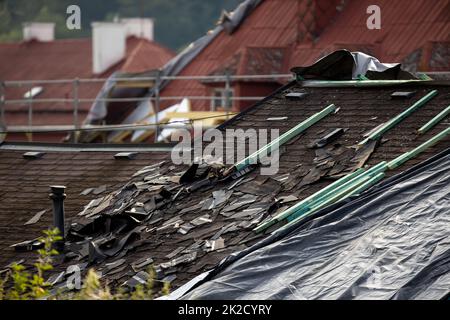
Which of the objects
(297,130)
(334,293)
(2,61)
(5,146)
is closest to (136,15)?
(2,61)

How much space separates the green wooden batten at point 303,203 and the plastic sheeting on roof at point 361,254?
378 millimetres

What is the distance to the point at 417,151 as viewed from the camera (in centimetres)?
1439

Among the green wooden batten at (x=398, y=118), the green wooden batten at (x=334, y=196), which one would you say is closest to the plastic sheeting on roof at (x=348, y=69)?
the green wooden batten at (x=398, y=118)

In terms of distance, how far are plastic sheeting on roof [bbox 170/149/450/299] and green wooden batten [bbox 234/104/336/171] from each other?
2039 millimetres

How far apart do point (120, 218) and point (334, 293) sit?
3.77 meters

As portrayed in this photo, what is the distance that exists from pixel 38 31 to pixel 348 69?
40933mm

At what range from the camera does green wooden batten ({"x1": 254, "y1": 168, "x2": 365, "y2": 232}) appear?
13.5 m

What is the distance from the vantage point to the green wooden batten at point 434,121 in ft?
49.1

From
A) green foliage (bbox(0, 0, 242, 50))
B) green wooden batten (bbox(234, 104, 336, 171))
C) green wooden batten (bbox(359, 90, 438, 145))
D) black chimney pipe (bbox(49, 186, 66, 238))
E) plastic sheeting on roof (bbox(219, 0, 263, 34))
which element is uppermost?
green wooden batten (bbox(359, 90, 438, 145))

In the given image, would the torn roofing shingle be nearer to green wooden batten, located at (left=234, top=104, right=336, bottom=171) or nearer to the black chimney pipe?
green wooden batten, located at (left=234, top=104, right=336, bottom=171)

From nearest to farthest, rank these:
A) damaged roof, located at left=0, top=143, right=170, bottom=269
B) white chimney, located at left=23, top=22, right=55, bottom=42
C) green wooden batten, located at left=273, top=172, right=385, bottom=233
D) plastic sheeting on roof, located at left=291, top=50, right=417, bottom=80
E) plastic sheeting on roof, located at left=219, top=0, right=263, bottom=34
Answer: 1. green wooden batten, located at left=273, top=172, right=385, bottom=233
2. damaged roof, located at left=0, top=143, right=170, bottom=269
3. plastic sheeting on roof, located at left=291, top=50, right=417, bottom=80
4. plastic sheeting on roof, located at left=219, top=0, right=263, bottom=34
5. white chimney, located at left=23, top=22, right=55, bottom=42

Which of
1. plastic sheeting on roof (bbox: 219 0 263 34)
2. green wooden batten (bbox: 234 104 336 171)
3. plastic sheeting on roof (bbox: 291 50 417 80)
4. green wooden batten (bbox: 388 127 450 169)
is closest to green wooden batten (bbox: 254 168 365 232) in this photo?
green wooden batten (bbox: 388 127 450 169)

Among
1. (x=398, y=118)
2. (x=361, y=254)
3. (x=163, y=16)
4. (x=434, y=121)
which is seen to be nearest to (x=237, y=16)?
(x=398, y=118)
